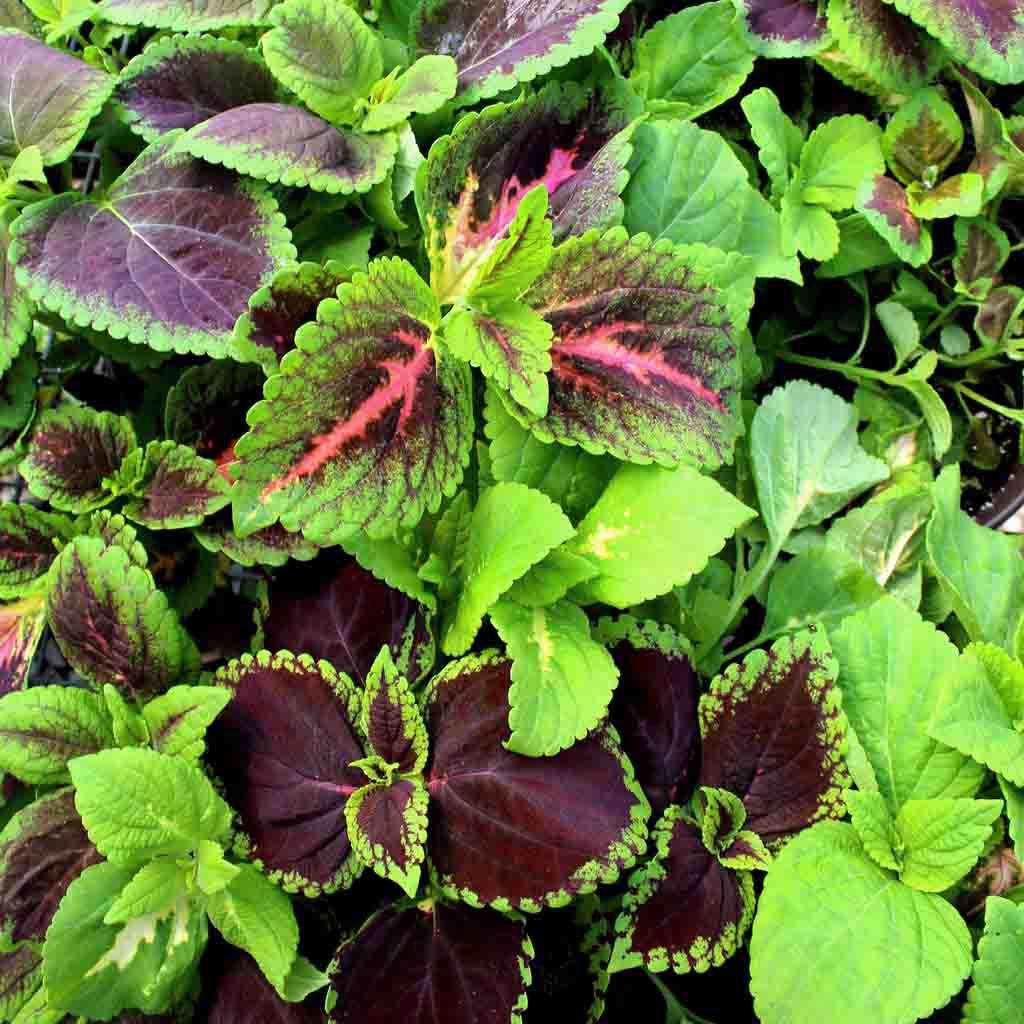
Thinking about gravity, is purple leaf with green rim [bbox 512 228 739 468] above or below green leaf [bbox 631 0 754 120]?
below

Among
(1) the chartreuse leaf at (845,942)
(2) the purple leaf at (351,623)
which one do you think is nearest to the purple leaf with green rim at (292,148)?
(2) the purple leaf at (351,623)

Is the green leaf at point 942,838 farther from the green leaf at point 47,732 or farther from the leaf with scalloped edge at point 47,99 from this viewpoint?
the leaf with scalloped edge at point 47,99

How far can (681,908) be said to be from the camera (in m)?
0.66

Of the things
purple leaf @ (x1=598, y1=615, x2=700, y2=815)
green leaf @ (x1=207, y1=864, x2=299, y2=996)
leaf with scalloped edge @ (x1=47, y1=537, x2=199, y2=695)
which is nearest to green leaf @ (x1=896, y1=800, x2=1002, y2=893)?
purple leaf @ (x1=598, y1=615, x2=700, y2=815)

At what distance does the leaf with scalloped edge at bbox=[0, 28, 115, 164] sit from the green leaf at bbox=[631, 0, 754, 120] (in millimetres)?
418

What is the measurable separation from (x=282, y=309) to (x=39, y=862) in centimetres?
36

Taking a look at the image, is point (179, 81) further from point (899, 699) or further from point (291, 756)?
point (899, 699)

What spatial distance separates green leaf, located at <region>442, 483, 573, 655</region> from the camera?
2.05 ft

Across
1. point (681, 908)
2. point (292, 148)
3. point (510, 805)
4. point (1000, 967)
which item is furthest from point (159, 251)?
point (1000, 967)

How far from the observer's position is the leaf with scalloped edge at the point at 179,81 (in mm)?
773

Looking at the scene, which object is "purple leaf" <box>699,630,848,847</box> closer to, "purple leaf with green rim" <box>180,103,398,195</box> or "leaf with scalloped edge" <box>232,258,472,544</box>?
"leaf with scalloped edge" <box>232,258,472,544</box>

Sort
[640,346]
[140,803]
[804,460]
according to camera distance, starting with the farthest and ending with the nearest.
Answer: [804,460] → [640,346] → [140,803]

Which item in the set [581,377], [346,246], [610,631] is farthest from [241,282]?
[610,631]

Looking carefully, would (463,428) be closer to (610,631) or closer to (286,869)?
(610,631)
